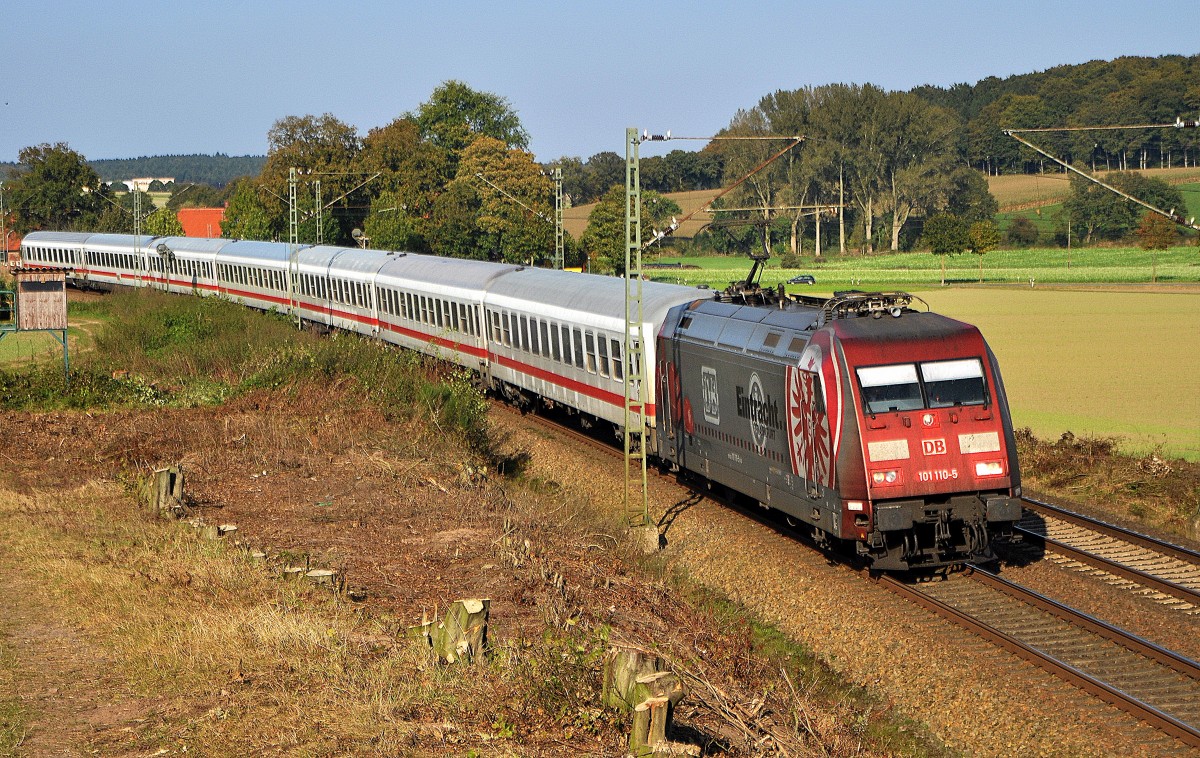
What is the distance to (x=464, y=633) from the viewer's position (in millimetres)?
10977

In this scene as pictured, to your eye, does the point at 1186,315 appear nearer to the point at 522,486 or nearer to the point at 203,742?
the point at 522,486

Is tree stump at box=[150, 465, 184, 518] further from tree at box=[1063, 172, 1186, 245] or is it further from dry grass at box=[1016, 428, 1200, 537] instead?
tree at box=[1063, 172, 1186, 245]

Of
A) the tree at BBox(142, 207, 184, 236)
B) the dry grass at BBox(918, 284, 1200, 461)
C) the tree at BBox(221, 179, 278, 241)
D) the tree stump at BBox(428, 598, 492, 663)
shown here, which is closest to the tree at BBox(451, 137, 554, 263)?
the tree at BBox(221, 179, 278, 241)

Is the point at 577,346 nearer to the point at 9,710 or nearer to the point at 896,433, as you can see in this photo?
the point at 896,433

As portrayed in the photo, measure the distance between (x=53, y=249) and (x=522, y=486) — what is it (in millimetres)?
70843

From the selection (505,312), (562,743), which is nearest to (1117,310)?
(505,312)

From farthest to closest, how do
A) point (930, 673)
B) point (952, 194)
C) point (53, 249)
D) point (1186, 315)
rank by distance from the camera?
point (952, 194), point (53, 249), point (1186, 315), point (930, 673)

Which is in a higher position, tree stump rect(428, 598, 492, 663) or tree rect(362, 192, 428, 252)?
tree rect(362, 192, 428, 252)

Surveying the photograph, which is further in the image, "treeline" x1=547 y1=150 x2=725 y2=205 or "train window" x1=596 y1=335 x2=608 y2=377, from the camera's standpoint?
"treeline" x1=547 y1=150 x2=725 y2=205

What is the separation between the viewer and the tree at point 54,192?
445 feet

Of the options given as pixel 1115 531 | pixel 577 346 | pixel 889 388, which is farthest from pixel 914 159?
pixel 889 388

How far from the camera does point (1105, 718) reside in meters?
12.5

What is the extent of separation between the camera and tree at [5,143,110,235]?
13562 cm

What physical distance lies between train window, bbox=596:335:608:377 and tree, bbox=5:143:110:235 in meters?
122
